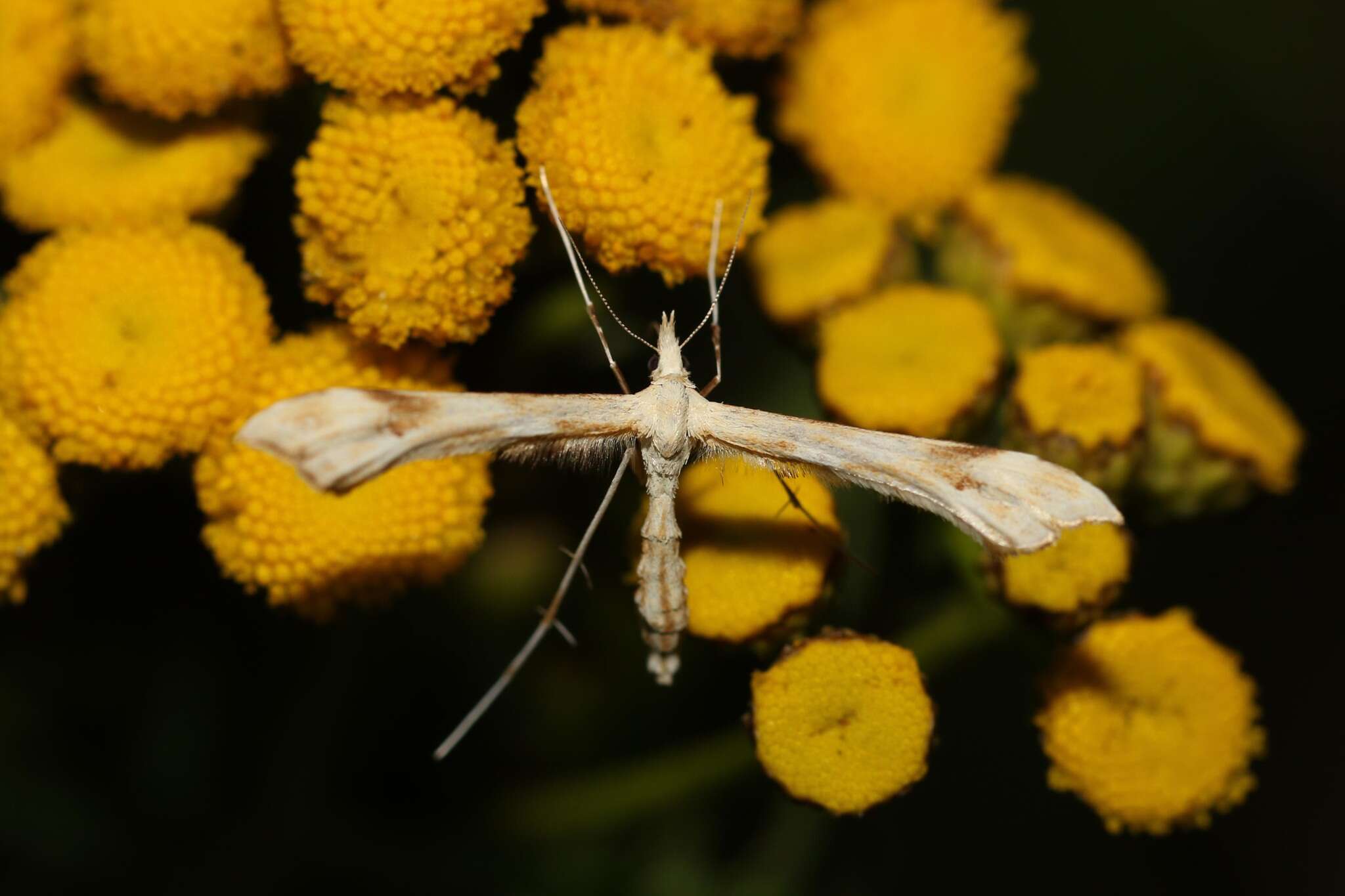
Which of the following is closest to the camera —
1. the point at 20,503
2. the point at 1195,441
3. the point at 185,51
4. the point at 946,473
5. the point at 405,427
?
the point at 405,427

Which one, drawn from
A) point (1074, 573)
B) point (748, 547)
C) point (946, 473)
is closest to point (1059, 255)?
point (1074, 573)

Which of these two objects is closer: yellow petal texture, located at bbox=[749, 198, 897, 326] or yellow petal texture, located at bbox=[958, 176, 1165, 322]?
yellow petal texture, located at bbox=[749, 198, 897, 326]

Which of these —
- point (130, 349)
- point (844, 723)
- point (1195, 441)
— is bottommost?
point (844, 723)

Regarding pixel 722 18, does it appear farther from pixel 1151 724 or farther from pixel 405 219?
pixel 1151 724

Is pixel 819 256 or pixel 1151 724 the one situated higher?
pixel 819 256

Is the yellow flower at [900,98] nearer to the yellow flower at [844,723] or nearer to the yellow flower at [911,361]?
the yellow flower at [911,361]

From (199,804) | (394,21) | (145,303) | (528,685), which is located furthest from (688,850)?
(394,21)

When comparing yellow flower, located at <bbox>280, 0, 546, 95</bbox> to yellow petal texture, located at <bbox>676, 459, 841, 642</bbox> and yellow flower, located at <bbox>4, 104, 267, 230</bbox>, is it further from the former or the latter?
yellow petal texture, located at <bbox>676, 459, 841, 642</bbox>

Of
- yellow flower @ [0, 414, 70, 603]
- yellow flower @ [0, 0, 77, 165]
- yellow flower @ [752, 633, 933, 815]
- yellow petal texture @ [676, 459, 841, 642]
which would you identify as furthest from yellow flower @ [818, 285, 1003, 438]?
yellow flower @ [0, 0, 77, 165]
